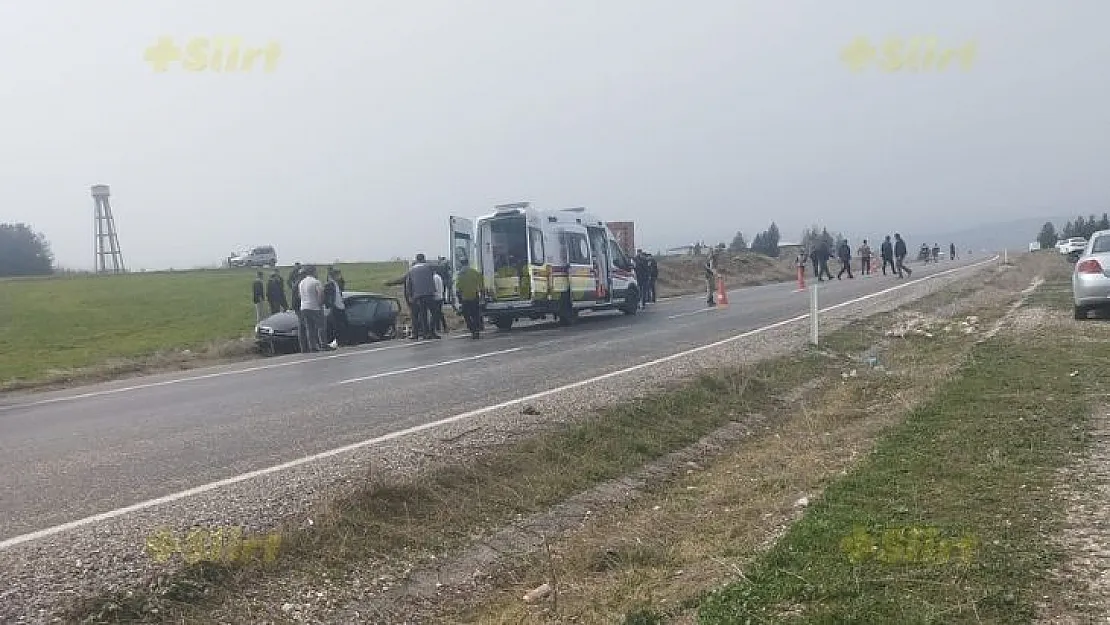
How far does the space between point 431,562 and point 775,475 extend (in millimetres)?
2942

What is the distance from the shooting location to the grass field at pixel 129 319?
1995 cm

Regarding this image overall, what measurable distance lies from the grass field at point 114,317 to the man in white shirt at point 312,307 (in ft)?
13.5

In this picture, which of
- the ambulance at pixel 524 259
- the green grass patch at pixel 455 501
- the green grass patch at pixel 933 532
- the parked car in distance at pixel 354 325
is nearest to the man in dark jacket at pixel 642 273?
the ambulance at pixel 524 259

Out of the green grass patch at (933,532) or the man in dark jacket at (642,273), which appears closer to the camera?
the green grass patch at (933,532)

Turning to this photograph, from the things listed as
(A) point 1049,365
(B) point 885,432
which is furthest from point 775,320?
(B) point 885,432

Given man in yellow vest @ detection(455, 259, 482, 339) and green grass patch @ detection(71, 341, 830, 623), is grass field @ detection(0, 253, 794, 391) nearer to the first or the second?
man in yellow vest @ detection(455, 259, 482, 339)

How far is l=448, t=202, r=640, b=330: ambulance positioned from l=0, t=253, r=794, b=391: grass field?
19.1ft

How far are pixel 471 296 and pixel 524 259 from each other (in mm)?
1748

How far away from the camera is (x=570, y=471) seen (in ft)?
25.2

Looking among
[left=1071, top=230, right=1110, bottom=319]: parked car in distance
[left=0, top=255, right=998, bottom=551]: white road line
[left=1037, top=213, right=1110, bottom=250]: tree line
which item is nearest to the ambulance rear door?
[left=0, top=255, right=998, bottom=551]: white road line

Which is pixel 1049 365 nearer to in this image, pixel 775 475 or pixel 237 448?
pixel 775 475

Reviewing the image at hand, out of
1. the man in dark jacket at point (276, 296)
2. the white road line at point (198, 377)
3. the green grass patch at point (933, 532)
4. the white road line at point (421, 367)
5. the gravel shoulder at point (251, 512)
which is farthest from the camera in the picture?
the man in dark jacket at point (276, 296)

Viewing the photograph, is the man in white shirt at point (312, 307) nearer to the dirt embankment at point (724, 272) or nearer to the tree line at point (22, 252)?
the dirt embankment at point (724, 272)

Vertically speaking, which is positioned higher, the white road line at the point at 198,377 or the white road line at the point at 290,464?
the white road line at the point at 290,464
